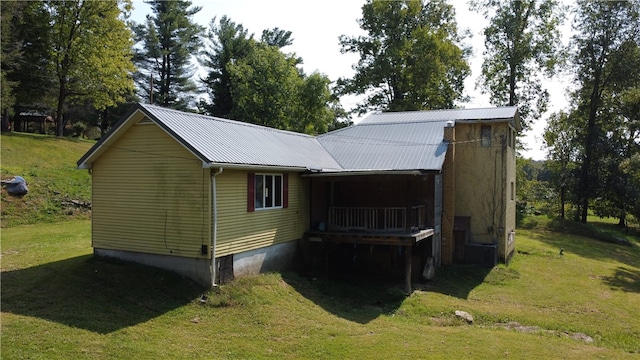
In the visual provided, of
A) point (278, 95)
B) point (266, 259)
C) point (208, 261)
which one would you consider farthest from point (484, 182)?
point (278, 95)

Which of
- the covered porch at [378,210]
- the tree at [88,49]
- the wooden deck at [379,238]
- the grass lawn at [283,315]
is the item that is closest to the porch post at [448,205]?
the covered porch at [378,210]

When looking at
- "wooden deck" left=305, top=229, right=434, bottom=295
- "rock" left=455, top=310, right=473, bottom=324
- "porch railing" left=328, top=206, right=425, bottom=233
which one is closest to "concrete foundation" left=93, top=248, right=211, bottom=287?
"wooden deck" left=305, top=229, right=434, bottom=295

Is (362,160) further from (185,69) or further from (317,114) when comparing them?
(185,69)

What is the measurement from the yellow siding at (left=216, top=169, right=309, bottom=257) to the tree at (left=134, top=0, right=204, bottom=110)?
34197mm

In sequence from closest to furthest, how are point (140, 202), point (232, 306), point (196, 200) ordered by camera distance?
point (232, 306)
point (196, 200)
point (140, 202)

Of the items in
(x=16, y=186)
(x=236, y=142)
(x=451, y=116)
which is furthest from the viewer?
(x=451, y=116)

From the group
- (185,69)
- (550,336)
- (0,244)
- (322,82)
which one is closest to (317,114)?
(322,82)

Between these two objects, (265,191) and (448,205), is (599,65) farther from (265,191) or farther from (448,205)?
(265,191)

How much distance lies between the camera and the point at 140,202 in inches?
533

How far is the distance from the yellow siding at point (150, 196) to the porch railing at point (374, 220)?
19.3 ft

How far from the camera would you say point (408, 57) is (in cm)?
3675

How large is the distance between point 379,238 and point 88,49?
31921mm

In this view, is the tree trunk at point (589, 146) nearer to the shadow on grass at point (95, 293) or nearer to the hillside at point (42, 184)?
the shadow on grass at point (95, 293)

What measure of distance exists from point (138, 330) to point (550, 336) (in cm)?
1055
